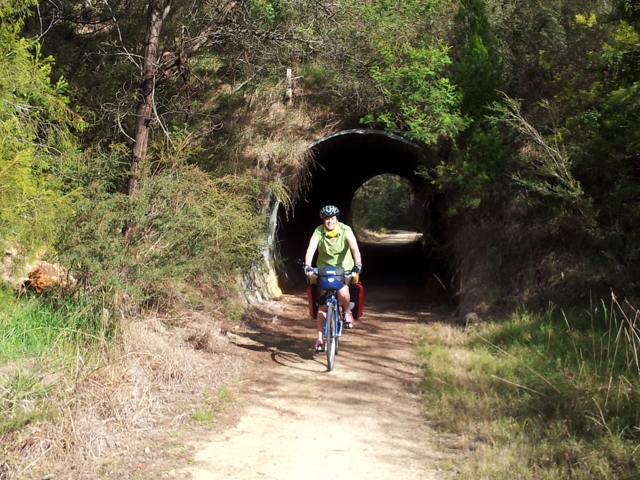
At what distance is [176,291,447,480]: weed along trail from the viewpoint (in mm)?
4660

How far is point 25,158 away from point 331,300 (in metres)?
3.59

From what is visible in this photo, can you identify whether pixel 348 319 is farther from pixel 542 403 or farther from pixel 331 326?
pixel 542 403

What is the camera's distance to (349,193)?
77.6 ft

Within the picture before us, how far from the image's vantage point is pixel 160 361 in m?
6.29

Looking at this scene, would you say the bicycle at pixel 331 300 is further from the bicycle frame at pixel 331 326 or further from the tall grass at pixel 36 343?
the tall grass at pixel 36 343

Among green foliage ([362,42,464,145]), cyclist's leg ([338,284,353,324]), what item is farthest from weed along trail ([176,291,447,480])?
green foliage ([362,42,464,145])

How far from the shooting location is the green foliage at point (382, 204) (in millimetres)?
47188

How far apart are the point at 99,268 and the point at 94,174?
1.78 m

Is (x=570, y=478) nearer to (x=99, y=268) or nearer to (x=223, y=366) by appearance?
(x=223, y=366)

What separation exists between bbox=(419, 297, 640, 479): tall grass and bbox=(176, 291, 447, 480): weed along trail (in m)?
0.34

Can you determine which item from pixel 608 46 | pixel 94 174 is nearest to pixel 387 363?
pixel 94 174

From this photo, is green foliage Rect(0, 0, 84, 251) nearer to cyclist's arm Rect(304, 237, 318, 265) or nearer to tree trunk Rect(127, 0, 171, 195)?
tree trunk Rect(127, 0, 171, 195)

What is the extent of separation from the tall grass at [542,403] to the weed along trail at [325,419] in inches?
13.4

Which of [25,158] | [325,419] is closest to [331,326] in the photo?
[325,419]
